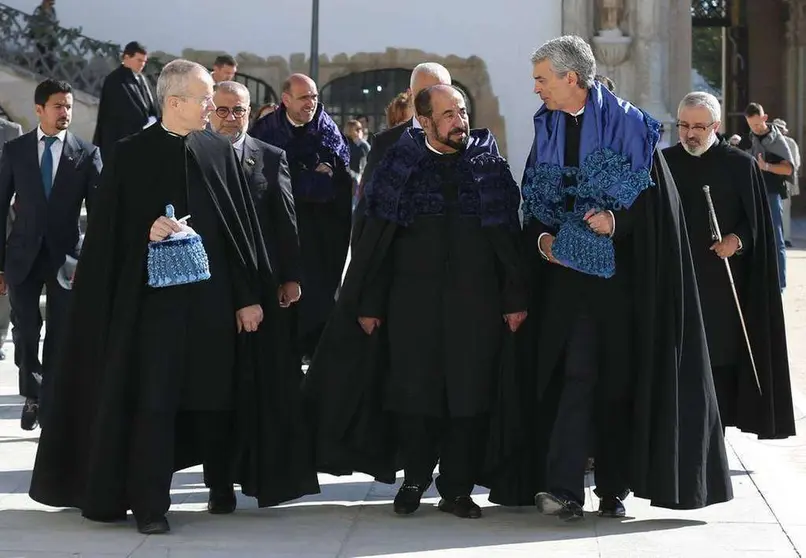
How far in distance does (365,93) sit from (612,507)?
62.6ft

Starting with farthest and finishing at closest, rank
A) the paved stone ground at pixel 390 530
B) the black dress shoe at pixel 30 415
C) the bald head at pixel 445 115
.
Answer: the black dress shoe at pixel 30 415 → the bald head at pixel 445 115 → the paved stone ground at pixel 390 530

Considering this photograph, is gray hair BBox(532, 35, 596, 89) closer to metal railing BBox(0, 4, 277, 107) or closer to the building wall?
metal railing BBox(0, 4, 277, 107)

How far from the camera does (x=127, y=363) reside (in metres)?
6.80

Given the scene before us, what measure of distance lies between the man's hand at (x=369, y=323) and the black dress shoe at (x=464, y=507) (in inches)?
30.5

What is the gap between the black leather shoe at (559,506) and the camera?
6.91 meters

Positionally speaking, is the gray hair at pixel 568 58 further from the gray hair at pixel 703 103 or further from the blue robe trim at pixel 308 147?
the blue robe trim at pixel 308 147

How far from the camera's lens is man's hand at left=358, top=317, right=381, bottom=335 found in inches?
286

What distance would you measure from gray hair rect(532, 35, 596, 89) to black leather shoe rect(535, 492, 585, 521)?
164 cm

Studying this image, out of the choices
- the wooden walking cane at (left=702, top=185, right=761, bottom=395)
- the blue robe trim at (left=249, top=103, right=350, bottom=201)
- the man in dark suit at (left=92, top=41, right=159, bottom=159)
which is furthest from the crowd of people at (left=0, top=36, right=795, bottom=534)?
the man in dark suit at (left=92, top=41, right=159, bottom=159)

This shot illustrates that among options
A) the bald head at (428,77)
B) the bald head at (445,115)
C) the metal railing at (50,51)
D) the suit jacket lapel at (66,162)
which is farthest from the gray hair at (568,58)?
the metal railing at (50,51)

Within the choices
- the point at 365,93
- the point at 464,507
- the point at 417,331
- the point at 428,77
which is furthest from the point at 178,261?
the point at 365,93

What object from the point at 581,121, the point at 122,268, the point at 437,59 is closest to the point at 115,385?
the point at 122,268

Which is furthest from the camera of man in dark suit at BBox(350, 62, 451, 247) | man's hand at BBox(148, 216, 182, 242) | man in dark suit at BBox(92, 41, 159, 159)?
man in dark suit at BBox(92, 41, 159, 159)

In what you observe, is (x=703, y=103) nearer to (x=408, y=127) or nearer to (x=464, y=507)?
(x=408, y=127)
